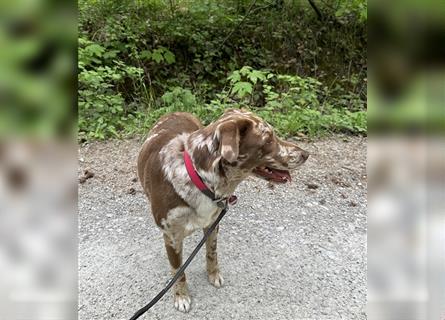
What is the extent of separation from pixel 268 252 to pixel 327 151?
256cm

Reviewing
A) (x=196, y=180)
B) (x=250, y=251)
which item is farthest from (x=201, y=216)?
(x=250, y=251)

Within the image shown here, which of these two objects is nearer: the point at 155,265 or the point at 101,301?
the point at 101,301

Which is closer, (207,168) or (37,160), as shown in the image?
(37,160)

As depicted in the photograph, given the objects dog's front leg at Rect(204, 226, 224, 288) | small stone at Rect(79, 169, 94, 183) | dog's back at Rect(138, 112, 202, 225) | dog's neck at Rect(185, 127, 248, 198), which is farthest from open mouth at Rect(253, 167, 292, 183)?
small stone at Rect(79, 169, 94, 183)

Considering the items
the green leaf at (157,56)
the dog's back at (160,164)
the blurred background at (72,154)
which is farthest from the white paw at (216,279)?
the green leaf at (157,56)

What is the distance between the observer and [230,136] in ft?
8.46

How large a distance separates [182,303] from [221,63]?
7134 millimetres

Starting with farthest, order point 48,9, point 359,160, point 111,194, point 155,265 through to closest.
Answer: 1. point 359,160
2. point 111,194
3. point 155,265
4. point 48,9

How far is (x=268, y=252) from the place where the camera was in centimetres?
384

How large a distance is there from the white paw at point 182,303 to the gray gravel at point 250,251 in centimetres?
5

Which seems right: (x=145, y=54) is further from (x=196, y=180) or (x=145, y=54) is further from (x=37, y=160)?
(x=37, y=160)

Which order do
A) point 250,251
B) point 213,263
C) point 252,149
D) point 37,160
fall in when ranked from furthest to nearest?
1. point 250,251
2. point 213,263
3. point 252,149
4. point 37,160

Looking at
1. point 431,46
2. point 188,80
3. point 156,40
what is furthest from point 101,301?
point 156,40

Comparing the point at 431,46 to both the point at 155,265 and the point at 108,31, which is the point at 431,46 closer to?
the point at 155,265
